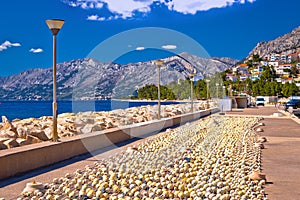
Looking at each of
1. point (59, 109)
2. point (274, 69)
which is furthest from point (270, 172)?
point (274, 69)

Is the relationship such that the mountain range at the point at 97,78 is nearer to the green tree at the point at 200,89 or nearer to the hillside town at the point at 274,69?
the green tree at the point at 200,89

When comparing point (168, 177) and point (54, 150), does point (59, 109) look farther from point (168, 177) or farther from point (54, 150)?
point (168, 177)

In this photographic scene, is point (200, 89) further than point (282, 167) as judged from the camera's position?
Yes

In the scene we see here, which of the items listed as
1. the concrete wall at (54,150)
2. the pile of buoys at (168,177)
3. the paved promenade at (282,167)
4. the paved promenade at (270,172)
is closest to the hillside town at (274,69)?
the paved promenade at (282,167)

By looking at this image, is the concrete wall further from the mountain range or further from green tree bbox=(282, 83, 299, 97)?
green tree bbox=(282, 83, 299, 97)

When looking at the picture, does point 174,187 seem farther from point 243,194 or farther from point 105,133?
point 105,133

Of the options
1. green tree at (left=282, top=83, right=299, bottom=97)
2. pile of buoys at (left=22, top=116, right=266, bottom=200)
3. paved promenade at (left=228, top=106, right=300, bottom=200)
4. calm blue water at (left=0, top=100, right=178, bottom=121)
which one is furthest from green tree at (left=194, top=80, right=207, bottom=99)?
pile of buoys at (left=22, top=116, right=266, bottom=200)
